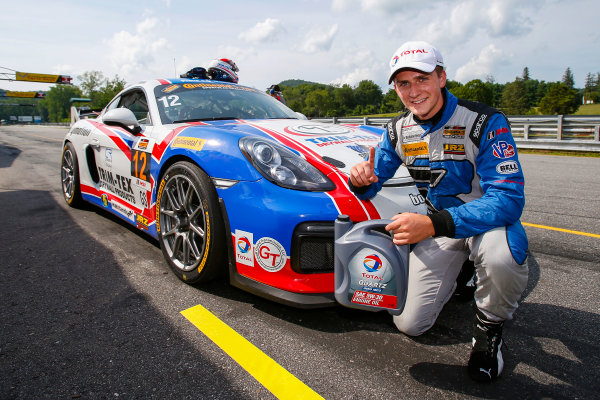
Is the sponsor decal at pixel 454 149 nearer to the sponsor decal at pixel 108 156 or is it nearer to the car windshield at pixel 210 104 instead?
the car windshield at pixel 210 104

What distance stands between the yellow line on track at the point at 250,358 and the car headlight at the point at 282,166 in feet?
2.59

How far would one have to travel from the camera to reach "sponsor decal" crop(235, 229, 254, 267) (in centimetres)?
208

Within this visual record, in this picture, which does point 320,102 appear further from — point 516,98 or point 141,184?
point 141,184

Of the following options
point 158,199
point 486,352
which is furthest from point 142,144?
point 486,352

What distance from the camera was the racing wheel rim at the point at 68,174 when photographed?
447 cm

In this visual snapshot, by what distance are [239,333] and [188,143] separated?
1.19m

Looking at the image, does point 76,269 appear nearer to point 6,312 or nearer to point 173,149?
point 6,312

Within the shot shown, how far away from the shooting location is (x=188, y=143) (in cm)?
247

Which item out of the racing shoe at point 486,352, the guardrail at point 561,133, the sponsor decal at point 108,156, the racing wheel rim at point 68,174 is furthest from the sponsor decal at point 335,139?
the guardrail at point 561,133

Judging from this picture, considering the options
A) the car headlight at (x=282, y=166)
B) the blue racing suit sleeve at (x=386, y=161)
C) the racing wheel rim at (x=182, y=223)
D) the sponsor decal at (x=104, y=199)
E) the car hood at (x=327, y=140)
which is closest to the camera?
the car headlight at (x=282, y=166)

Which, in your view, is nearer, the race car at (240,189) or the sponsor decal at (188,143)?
the race car at (240,189)

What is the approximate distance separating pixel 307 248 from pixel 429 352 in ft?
2.40

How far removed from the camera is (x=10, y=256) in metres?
3.10

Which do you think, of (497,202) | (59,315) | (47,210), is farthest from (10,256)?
(497,202)
